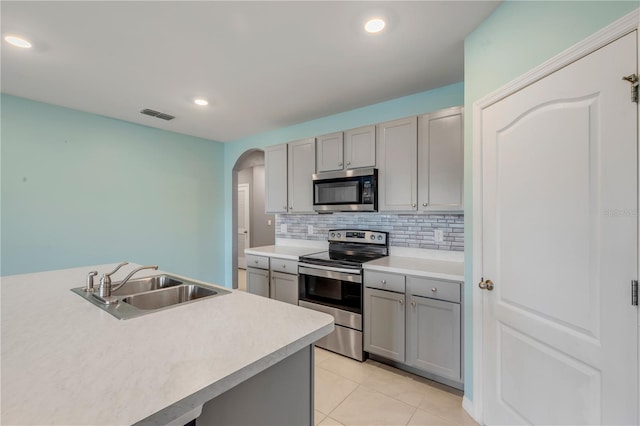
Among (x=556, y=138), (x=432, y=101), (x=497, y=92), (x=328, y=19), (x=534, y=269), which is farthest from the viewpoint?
(x=432, y=101)

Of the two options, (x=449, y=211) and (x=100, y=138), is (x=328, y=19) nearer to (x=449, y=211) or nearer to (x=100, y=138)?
(x=449, y=211)

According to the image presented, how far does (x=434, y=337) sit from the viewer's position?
2.19m

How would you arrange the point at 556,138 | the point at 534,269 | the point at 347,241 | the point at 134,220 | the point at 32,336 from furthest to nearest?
the point at 134,220, the point at 347,241, the point at 534,269, the point at 556,138, the point at 32,336

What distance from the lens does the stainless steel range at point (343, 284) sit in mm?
2605

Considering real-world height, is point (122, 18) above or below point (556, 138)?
above

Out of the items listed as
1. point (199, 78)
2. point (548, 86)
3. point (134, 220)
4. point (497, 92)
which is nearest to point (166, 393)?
point (548, 86)

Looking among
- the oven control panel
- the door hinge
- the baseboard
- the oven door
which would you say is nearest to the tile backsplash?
the oven control panel

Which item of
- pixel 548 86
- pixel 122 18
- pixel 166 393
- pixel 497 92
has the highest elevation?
pixel 122 18

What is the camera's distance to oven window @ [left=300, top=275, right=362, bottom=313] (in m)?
2.67

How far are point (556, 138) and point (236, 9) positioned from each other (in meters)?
1.83

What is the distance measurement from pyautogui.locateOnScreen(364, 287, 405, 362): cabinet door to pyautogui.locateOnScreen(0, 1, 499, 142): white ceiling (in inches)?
74.9

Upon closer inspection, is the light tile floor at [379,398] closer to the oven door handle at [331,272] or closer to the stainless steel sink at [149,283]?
the oven door handle at [331,272]

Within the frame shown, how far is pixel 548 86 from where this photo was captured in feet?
4.36

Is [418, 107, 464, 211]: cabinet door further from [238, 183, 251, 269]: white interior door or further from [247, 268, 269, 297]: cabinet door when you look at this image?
[238, 183, 251, 269]: white interior door
